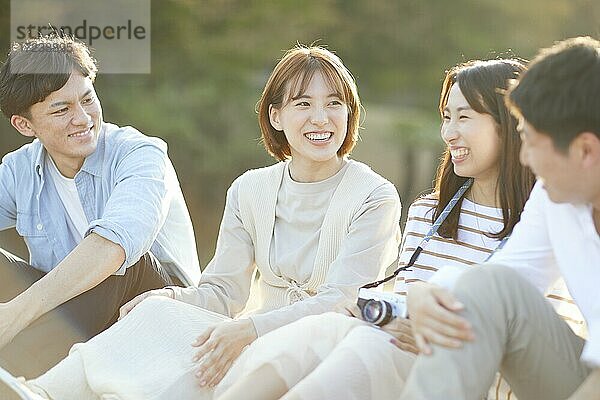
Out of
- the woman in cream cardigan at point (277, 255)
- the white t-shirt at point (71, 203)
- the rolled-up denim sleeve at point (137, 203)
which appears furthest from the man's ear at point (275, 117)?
the white t-shirt at point (71, 203)

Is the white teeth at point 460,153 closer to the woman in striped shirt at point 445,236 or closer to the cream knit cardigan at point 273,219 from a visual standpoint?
the woman in striped shirt at point 445,236

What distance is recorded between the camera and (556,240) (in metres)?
1.54

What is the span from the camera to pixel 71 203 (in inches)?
97.6

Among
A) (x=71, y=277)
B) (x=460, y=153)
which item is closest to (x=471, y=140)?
(x=460, y=153)

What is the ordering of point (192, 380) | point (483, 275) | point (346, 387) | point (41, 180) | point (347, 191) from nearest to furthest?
point (483, 275) < point (346, 387) < point (192, 380) < point (347, 191) < point (41, 180)

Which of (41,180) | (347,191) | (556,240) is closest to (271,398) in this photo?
(556,240)

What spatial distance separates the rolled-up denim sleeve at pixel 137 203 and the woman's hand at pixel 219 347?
376 millimetres

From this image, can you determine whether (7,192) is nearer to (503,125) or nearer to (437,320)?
(503,125)

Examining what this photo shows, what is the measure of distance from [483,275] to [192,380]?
710 mm

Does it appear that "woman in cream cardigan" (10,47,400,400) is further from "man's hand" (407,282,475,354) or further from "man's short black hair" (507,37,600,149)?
"man's short black hair" (507,37,600,149)

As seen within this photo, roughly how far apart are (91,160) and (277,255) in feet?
1.83

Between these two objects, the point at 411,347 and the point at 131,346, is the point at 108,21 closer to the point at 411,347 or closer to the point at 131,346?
the point at 131,346

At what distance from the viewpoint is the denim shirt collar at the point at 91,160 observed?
8.01ft

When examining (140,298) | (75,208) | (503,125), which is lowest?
(140,298)
